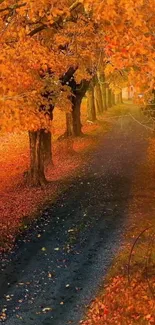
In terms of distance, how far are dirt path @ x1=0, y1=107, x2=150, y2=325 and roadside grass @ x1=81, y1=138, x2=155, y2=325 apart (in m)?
0.33

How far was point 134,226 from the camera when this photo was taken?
1664 cm

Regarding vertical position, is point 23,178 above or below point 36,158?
below

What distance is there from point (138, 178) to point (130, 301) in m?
12.6

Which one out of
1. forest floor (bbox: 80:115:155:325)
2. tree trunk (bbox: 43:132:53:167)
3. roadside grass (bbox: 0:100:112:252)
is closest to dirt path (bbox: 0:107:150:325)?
forest floor (bbox: 80:115:155:325)

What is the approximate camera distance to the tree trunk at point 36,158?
21.4 metres

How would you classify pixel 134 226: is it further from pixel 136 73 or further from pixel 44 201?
pixel 136 73

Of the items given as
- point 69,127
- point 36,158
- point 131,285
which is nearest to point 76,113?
point 69,127

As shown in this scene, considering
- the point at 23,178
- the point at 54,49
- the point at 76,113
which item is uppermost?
the point at 54,49

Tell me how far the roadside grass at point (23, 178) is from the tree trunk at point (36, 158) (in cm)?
46

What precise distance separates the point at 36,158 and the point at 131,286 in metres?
10.9

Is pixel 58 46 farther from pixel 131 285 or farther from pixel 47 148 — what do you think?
pixel 131 285

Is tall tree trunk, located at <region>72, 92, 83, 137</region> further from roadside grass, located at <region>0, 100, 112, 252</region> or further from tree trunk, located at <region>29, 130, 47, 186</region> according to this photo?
tree trunk, located at <region>29, 130, 47, 186</region>

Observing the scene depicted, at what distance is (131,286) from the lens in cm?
1198

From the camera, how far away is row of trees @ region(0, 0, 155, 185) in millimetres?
10781
